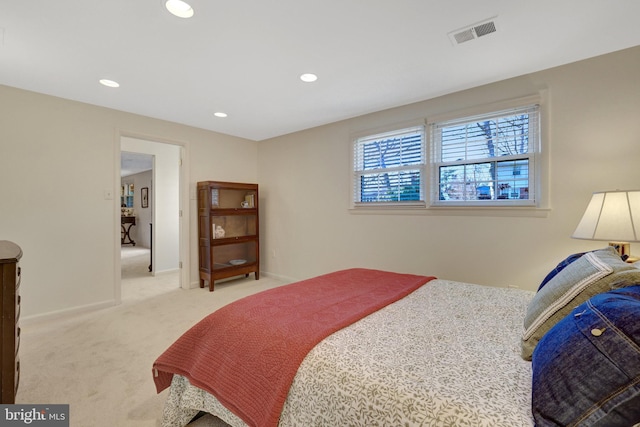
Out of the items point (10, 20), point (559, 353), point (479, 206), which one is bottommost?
point (559, 353)

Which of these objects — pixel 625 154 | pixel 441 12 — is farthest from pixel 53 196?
pixel 625 154

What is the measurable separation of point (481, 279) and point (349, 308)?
1.94m

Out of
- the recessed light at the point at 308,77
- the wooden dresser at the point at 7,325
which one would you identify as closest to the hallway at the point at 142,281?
the wooden dresser at the point at 7,325

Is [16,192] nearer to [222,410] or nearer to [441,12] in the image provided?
[222,410]

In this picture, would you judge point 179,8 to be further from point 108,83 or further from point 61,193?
point 61,193

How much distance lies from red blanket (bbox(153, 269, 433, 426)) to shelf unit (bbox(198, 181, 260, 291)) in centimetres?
268

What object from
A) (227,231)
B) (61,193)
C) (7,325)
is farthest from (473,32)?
(61,193)

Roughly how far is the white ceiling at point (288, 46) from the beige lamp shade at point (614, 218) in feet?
3.77

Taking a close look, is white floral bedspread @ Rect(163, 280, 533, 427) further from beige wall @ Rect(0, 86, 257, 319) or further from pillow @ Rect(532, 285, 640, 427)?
beige wall @ Rect(0, 86, 257, 319)

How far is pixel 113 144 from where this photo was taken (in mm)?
3480

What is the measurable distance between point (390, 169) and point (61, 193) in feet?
12.1

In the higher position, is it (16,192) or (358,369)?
(16,192)

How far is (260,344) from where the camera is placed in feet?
4.05

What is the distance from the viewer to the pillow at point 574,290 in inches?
41.7
